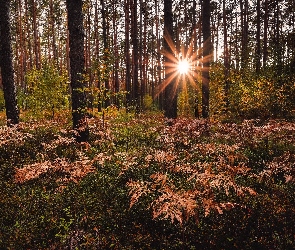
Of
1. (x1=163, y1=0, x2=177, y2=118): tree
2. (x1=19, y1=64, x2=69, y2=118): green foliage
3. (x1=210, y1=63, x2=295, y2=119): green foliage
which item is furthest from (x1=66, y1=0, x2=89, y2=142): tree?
(x1=210, y1=63, x2=295, y2=119): green foliage

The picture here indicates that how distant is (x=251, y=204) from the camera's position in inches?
165

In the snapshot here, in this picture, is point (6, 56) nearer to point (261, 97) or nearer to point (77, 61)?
point (77, 61)

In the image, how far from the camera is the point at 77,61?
24.5 ft

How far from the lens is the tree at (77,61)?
7.29 metres

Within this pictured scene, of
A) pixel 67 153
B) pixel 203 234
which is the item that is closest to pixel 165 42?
pixel 67 153

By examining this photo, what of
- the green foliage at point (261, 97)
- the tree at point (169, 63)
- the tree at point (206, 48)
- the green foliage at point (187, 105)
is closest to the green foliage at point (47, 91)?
the tree at point (169, 63)

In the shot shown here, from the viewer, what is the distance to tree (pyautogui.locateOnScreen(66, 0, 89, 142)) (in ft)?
23.9

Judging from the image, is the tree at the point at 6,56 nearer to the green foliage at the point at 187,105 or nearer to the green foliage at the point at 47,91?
the green foliage at the point at 47,91

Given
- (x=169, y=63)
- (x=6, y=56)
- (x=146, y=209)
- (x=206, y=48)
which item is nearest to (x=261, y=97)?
A: (x=206, y=48)

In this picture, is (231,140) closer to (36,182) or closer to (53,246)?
(36,182)

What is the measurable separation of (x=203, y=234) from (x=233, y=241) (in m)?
0.39

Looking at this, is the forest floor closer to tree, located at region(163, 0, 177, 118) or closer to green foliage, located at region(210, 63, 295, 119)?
tree, located at region(163, 0, 177, 118)

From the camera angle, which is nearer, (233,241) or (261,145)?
(233,241)

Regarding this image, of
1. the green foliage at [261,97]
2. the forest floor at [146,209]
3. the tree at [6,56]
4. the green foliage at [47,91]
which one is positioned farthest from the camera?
the green foliage at [261,97]
